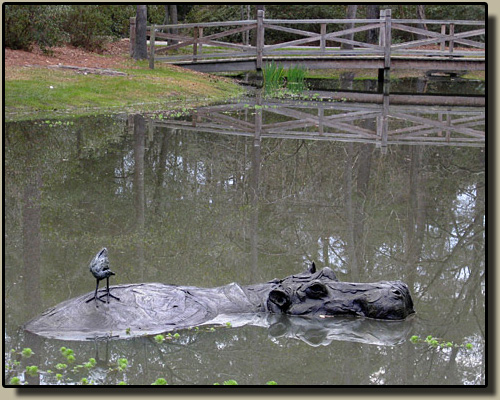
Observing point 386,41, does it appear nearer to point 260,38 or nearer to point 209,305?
point 260,38

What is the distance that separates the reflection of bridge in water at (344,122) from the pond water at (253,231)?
0.38ft

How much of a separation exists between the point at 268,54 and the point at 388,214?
18071 millimetres

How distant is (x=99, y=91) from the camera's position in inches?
805

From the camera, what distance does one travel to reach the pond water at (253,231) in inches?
232

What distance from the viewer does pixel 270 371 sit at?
226 inches

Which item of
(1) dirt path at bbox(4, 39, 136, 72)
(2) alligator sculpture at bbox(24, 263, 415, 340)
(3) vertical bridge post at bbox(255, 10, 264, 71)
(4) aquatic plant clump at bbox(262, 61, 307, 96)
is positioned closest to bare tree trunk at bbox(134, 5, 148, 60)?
(1) dirt path at bbox(4, 39, 136, 72)

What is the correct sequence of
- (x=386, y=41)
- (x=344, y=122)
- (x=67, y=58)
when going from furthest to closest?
1. (x=386, y=41)
2. (x=67, y=58)
3. (x=344, y=122)

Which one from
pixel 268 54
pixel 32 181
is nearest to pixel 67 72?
pixel 268 54

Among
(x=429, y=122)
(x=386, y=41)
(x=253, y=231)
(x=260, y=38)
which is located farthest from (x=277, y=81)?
(x=253, y=231)

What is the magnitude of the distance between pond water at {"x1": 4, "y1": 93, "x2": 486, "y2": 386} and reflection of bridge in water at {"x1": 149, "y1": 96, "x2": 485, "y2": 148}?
0.12 meters

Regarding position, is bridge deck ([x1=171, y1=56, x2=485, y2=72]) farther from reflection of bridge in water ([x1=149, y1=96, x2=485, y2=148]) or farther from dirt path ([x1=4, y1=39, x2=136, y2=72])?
reflection of bridge in water ([x1=149, y1=96, x2=485, y2=148])

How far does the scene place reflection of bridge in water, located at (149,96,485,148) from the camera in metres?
16.6

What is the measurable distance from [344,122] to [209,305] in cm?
1279

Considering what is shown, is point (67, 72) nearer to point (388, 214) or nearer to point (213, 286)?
point (388, 214)
